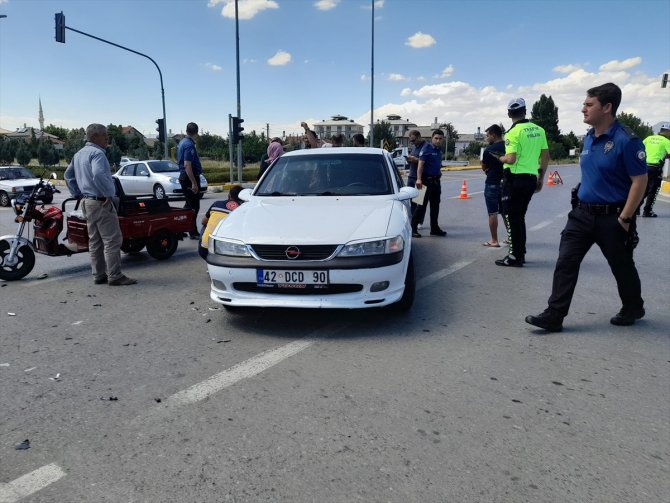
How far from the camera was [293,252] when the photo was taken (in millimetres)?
4113

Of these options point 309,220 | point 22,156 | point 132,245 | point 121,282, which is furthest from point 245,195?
point 22,156

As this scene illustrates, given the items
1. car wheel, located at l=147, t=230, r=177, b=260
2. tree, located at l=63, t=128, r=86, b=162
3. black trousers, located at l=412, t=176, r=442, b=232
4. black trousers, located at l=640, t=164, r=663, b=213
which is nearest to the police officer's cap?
black trousers, located at l=412, t=176, r=442, b=232

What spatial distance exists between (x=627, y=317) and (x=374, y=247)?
2245 mm

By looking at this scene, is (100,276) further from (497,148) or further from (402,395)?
(497,148)

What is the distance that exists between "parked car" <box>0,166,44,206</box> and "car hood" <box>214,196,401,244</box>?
14375 millimetres

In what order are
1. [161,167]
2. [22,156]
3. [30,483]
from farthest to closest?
[22,156] < [161,167] < [30,483]

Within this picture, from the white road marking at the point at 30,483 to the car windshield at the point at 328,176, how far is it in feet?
11.6

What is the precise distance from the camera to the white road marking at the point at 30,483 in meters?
2.28

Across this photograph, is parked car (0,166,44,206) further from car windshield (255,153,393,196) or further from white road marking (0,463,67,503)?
white road marking (0,463,67,503)

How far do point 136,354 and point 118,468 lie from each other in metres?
1.51

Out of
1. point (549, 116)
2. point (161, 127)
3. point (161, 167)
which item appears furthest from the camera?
point (549, 116)

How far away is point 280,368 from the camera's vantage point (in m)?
3.62

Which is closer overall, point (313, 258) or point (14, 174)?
point (313, 258)

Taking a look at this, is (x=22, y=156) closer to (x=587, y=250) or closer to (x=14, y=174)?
(x=14, y=174)
